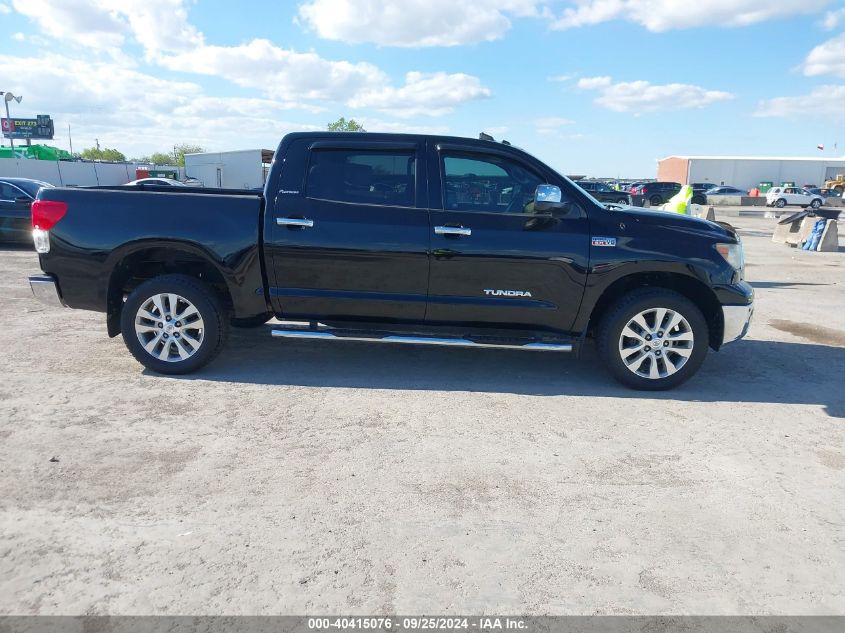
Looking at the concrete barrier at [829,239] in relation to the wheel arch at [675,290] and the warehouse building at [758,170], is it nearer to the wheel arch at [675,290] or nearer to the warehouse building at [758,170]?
the wheel arch at [675,290]

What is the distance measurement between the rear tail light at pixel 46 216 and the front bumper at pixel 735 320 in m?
5.46

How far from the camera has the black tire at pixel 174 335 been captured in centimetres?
517

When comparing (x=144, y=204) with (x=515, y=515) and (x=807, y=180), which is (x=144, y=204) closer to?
(x=515, y=515)

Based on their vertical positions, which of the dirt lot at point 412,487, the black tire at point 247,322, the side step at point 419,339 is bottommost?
the dirt lot at point 412,487

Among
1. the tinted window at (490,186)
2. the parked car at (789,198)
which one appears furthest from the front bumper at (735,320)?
the parked car at (789,198)

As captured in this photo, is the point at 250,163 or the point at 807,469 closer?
the point at 807,469

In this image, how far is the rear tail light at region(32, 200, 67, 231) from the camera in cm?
514

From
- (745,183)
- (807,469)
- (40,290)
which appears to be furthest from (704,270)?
(745,183)

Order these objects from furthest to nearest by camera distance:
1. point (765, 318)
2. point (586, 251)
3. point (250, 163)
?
point (250, 163) < point (765, 318) < point (586, 251)

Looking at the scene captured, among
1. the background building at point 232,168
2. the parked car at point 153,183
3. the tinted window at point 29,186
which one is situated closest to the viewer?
the parked car at point 153,183

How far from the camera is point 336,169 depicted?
5207mm

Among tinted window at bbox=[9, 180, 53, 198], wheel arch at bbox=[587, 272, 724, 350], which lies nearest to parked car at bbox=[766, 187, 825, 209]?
tinted window at bbox=[9, 180, 53, 198]

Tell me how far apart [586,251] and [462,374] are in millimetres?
1489

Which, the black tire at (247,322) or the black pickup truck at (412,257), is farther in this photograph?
the black tire at (247,322)
